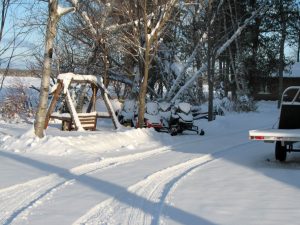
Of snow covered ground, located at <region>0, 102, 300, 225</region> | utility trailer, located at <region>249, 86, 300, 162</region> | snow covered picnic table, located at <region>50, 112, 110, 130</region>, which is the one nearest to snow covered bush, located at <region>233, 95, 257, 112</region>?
snow covered picnic table, located at <region>50, 112, 110, 130</region>

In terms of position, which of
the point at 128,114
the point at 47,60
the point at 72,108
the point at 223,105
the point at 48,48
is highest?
the point at 48,48

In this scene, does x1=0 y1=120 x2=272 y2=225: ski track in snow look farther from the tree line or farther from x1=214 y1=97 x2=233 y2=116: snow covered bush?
x1=214 y1=97 x2=233 y2=116: snow covered bush

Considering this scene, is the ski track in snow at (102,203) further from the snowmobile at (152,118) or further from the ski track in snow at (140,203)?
the snowmobile at (152,118)

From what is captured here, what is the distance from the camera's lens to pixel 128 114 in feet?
69.9

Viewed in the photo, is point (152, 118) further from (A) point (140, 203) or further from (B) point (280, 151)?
(A) point (140, 203)

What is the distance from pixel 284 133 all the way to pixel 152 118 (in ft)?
28.0

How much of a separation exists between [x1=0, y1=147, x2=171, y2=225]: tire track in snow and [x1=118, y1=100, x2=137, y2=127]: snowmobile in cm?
964

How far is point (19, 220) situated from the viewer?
6219mm

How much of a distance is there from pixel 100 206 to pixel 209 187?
2400mm

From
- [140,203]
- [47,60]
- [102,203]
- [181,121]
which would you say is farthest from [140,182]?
[181,121]

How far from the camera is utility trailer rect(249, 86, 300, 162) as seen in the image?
11094mm

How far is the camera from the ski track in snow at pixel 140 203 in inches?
250

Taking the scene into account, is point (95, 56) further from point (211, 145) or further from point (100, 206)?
point (100, 206)

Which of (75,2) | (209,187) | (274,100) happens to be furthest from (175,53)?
(274,100)
